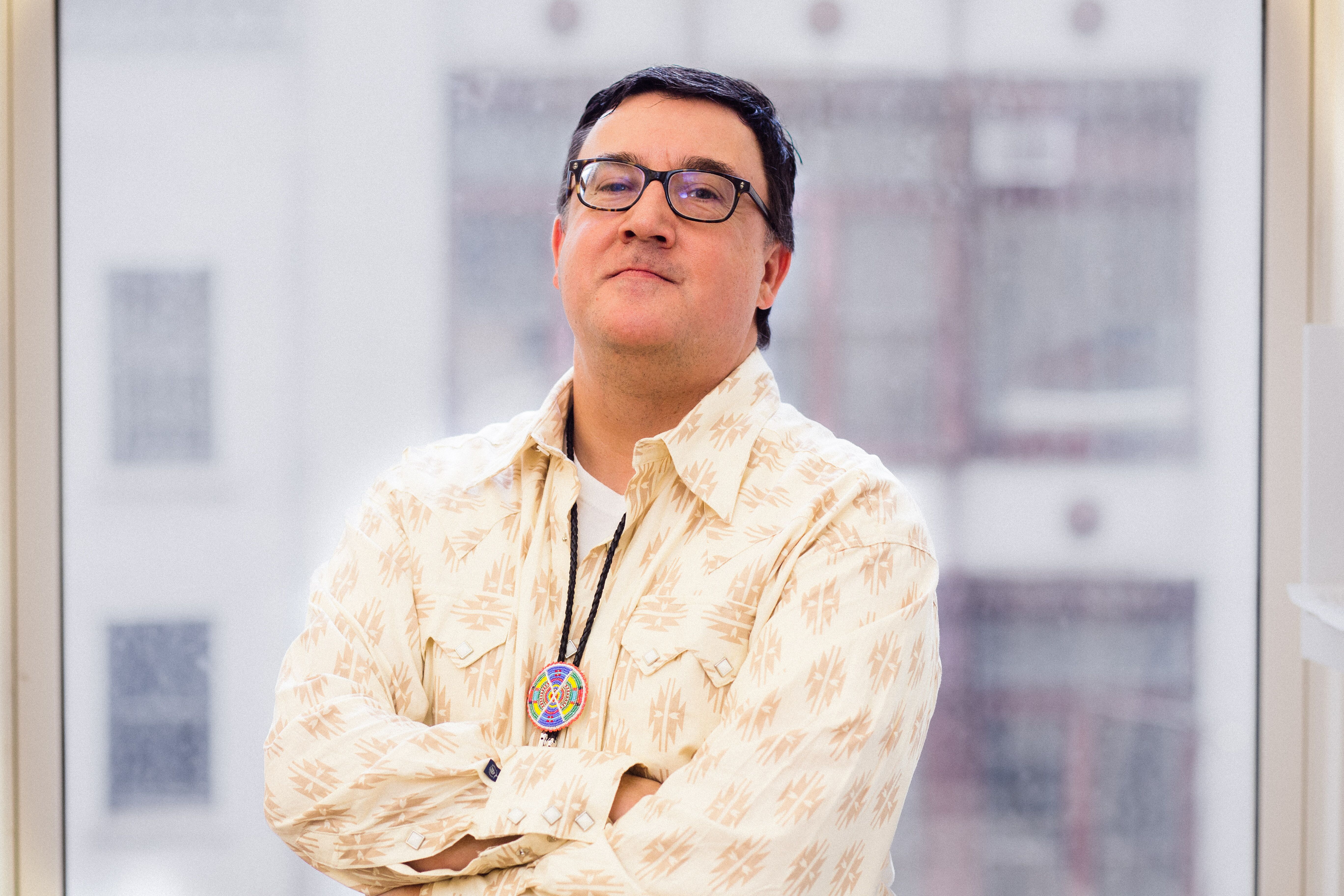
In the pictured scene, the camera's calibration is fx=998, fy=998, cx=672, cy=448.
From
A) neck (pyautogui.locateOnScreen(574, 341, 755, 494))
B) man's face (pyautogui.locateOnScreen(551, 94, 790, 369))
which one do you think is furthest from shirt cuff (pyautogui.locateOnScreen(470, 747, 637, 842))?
man's face (pyautogui.locateOnScreen(551, 94, 790, 369))

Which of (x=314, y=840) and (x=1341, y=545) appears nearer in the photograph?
(x=314, y=840)

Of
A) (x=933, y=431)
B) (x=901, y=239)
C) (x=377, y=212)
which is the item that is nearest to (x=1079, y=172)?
(x=901, y=239)

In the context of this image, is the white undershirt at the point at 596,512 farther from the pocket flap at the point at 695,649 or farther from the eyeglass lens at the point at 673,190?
the eyeglass lens at the point at 673,190

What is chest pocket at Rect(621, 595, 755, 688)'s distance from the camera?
1320mm

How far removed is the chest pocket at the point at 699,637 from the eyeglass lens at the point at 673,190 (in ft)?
1.83

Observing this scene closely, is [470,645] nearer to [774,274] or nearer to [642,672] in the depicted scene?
[642,672]

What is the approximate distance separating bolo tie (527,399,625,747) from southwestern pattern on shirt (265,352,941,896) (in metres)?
0.02

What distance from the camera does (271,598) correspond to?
202cm

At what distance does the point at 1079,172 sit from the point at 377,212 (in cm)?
141

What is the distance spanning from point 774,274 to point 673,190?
0.88 ft

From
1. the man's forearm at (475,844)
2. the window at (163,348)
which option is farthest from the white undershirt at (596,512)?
the window at (163,348)

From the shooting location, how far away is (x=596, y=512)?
4.99 ft

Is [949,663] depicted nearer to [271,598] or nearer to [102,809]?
[271,598]

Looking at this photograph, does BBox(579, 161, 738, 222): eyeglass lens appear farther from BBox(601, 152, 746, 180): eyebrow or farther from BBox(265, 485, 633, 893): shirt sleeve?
BBox(265, 485, 633, 893): shirt sleeve
